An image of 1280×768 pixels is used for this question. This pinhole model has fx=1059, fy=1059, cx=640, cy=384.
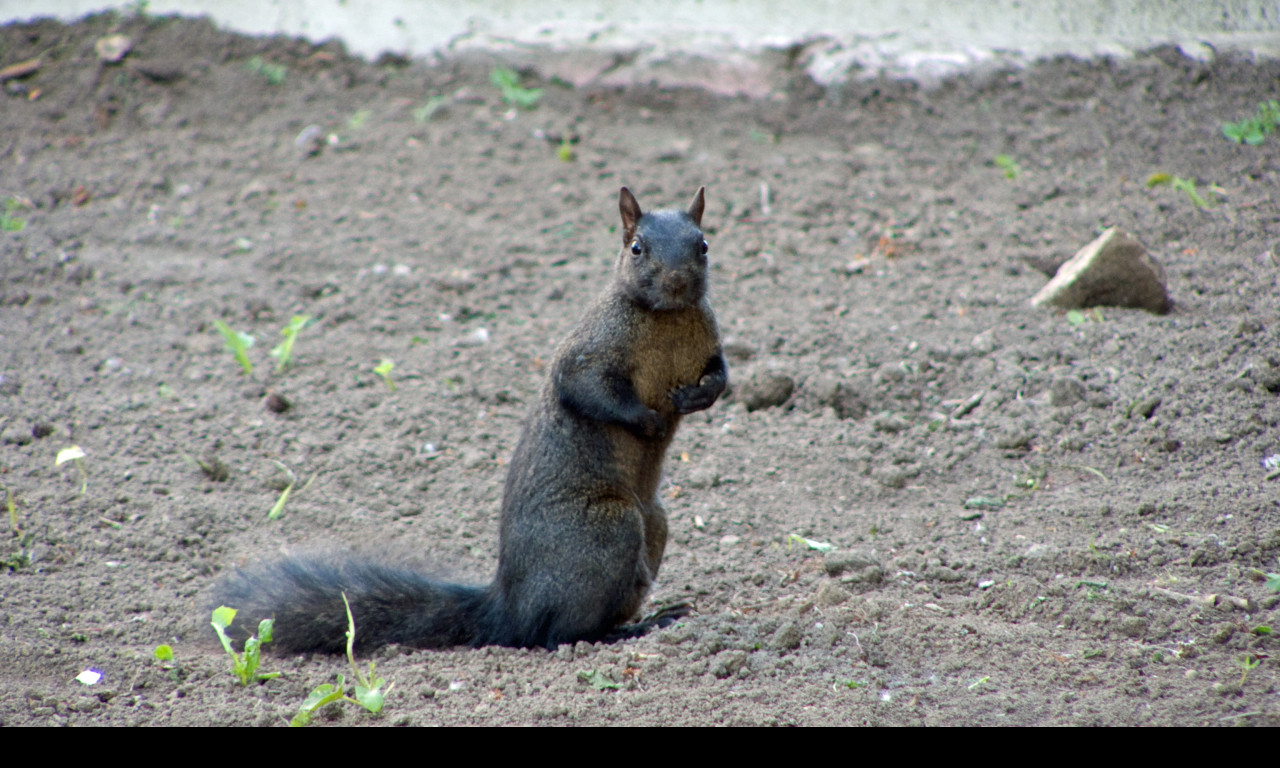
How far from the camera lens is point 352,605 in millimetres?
3553

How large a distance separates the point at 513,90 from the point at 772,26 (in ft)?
6.69

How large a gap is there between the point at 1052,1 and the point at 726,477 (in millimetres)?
5109

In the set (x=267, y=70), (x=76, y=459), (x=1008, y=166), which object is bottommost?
(x=76, y=459)

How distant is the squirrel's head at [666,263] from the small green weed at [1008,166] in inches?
148

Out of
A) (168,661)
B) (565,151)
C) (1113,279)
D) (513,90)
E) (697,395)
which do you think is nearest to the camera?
(168,661)

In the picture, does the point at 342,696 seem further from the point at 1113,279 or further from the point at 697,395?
the point at 1113,279

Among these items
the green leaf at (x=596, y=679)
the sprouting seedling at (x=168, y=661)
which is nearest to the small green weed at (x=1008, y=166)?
the green leaf at (x=596, y=679)

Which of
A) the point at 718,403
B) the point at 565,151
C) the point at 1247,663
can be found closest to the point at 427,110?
the point at 565,151

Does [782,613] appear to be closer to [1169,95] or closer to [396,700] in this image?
[396,700]

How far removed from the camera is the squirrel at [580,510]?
353 cm

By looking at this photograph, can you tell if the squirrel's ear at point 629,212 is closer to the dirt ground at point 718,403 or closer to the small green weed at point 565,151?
the dirt ground at point 718,403

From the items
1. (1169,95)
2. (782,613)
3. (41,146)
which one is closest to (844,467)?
(782,613)

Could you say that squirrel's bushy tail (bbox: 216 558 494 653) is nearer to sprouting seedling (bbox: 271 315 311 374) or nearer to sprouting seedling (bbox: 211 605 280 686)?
sprouting seedling (bbox: 211 605 280 686)

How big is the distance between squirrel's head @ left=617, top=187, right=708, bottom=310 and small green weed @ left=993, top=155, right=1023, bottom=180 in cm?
377
